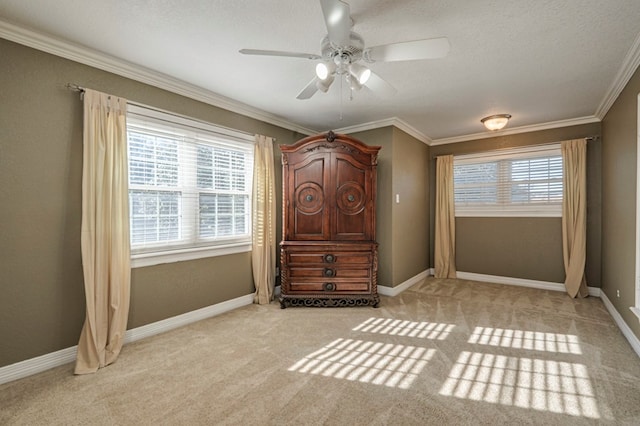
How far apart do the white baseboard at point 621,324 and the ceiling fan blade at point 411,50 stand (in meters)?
2.84

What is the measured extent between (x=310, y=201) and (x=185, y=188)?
1.42m

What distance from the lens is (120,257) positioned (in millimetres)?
2473

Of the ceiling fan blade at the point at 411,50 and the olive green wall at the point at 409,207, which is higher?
the ceiling fan blade at the point at 411,50

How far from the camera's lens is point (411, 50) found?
1.74m

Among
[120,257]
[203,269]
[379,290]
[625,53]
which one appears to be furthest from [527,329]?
[120,257]

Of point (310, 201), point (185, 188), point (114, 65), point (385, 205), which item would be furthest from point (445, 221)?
point (114, 65)

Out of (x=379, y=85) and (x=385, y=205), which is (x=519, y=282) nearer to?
(x=385, y=205)

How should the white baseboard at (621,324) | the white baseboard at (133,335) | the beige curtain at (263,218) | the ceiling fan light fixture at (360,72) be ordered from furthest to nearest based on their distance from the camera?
the beige curtain at (263,218), the white baseboard at (621,324), the white baseboard at (133,335), the ceiling fan light fixture at (360,72)

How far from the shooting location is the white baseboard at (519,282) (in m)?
4.18

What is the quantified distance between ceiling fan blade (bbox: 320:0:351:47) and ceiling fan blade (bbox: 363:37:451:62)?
0.20 metres

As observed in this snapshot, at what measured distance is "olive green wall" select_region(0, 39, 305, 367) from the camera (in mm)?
2045

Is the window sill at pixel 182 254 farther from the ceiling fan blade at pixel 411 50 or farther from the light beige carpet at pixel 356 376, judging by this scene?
the ceiling fan blade at pixel 411 50

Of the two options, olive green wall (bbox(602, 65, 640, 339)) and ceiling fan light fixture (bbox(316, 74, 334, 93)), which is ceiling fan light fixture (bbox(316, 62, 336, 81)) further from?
olive green wall (bbox(602, 65, 640, 339))

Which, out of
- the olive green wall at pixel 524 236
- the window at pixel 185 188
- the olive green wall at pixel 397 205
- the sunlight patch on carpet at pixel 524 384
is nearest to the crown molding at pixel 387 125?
the olive green wall at pixel 397 205
